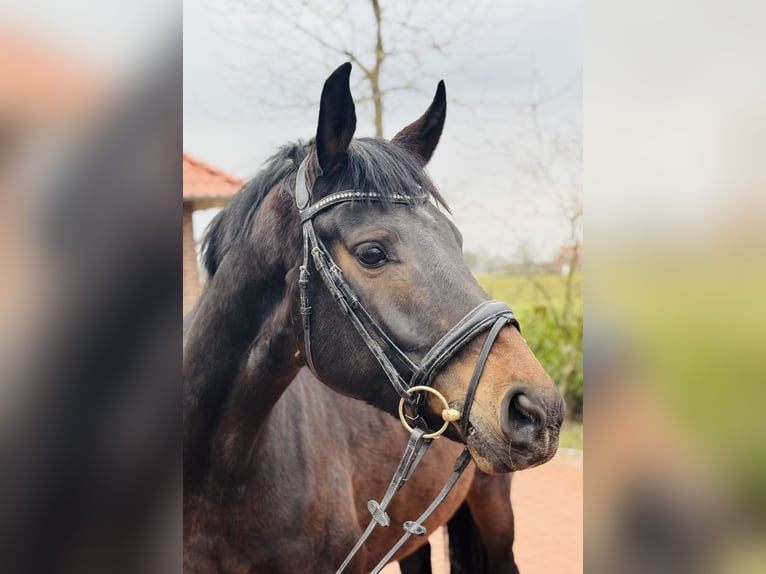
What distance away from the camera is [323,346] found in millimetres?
1434

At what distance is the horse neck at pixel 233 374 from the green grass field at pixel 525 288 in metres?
5.14

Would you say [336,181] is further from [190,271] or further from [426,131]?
[190,271]

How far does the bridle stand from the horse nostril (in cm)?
8

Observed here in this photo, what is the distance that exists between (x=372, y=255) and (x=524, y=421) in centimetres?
46

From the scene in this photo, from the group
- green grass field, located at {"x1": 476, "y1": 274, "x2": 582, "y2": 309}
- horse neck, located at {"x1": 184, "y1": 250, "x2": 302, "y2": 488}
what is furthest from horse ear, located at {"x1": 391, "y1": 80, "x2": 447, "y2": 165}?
green grass field, located at {"x1": 476, "y1": 274, "x2": 582, "y2": 309}

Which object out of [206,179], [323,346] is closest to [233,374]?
[323,346]

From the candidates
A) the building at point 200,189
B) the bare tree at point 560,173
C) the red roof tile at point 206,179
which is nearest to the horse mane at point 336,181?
the building at point 200,189

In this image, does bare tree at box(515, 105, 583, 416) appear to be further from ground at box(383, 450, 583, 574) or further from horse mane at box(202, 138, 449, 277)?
horse mane at box(202, 138, 449, 277)
